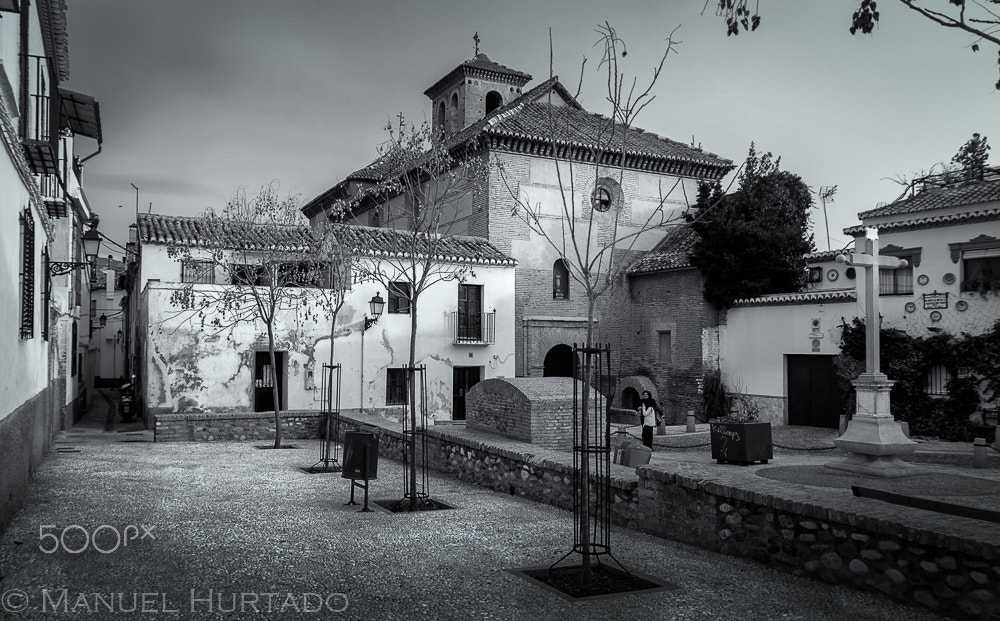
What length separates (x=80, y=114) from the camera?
15.6 metres

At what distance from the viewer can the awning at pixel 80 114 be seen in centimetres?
1471

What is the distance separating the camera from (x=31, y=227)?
9.60 m

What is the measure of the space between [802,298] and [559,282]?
8.33 meters

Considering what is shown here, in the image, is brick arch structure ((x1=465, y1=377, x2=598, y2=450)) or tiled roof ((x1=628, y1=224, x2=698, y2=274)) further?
tiled roof ((x1=628, y1=224, x2=698, y2=274))

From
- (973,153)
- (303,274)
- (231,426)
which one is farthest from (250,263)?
(973,153)

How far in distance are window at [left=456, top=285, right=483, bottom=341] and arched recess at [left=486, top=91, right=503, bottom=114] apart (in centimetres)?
1265

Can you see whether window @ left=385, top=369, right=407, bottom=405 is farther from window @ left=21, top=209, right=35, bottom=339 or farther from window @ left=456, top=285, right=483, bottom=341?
window @ left=21, top=209, right=35, bottom=339

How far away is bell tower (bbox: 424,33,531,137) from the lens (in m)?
32.5

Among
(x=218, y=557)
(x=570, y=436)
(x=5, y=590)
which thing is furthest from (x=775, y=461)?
(x=5, y=590)

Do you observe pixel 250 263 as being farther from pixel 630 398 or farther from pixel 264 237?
pixel 630 398

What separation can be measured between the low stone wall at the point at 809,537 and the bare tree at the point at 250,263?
35.3ft

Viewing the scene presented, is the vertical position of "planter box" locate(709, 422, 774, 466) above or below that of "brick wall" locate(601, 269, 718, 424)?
below

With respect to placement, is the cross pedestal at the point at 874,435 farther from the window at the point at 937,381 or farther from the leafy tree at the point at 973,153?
the leafy tree at the point at 973,153

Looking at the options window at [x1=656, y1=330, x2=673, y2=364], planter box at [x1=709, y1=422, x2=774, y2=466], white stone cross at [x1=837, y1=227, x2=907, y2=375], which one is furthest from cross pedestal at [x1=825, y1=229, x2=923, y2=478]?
window at [x1=656, y1=330, x2=673, y2=364]
